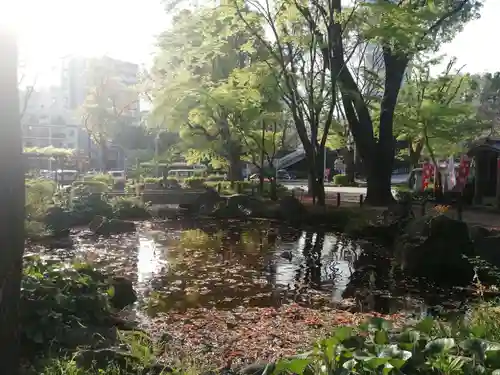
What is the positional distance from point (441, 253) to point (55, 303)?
797cm

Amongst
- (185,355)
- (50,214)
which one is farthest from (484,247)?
(50,214)

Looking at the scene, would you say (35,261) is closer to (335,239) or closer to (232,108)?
(335,239)

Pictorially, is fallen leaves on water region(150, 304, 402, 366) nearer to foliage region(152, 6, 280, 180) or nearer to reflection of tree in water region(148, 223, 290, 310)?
reflection of tree in water region(148, 223, 290, 310)

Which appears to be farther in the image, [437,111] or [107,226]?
[437,111]

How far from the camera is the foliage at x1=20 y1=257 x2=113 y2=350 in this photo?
4873 millimetres

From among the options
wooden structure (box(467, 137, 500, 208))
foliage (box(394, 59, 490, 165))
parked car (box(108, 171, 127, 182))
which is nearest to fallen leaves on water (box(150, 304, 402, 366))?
wooden structure (box(467, 137, 500, 208))

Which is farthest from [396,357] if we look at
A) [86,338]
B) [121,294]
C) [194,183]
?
[194,183]

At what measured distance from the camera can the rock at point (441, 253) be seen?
1034cm

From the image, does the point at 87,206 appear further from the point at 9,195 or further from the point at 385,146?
the point at 9,195

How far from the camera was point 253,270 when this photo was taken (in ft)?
36.3

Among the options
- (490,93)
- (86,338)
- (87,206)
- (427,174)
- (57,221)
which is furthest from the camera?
(490,93)

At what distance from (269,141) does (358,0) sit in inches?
457

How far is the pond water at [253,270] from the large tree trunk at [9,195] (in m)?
4.21

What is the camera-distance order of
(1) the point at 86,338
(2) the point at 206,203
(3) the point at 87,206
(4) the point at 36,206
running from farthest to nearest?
1. (2) the point at 206,203
2. (3) the point at 87,206
3. (4) the point at 36,206
4. (1) the point at 86,338
